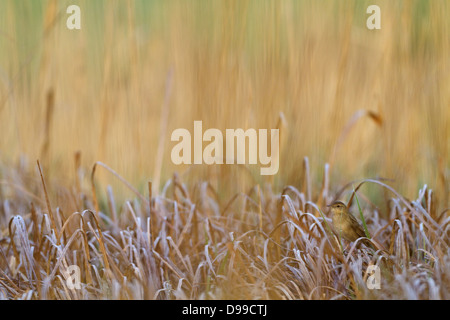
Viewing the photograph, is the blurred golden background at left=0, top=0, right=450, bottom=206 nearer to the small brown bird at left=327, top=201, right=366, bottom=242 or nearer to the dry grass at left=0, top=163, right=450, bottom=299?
the dry grass at left=0, top=163, right=450, bottom=299

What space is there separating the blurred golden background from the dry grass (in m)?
0.13

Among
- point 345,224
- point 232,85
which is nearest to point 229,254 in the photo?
point 345,224

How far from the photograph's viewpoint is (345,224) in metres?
1.25

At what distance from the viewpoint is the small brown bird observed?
4.12ft

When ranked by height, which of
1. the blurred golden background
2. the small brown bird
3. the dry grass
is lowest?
the dry grass

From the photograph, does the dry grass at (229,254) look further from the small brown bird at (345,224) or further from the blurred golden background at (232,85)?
the blurred golden background at (232,85)

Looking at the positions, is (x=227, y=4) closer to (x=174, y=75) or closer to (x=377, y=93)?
(x=174, y=75)

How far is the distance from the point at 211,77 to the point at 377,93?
47 centimetres

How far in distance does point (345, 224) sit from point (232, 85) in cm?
51

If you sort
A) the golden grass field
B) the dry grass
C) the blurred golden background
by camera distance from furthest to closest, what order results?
the blurred golden background < the golden grass field < the dry grass

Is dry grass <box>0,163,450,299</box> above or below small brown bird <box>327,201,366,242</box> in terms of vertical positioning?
below

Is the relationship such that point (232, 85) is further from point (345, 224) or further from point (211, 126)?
point (345, 224)

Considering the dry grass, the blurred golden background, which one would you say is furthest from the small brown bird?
the blurred golden background

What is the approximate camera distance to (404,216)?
1348 mm
